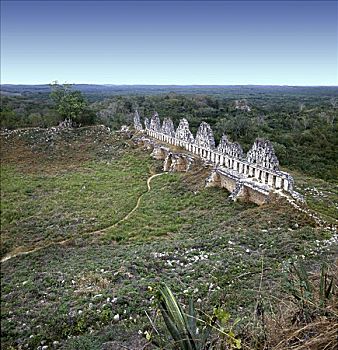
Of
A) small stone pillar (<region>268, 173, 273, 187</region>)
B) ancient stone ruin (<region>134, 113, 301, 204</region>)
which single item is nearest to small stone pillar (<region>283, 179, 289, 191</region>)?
ancient stone ruin (<region>134, 113, 301, 204</region>)

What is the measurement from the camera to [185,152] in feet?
99.0

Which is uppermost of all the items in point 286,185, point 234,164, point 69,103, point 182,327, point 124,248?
point 69,103

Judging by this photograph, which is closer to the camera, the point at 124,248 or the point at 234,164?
the point at 124,248

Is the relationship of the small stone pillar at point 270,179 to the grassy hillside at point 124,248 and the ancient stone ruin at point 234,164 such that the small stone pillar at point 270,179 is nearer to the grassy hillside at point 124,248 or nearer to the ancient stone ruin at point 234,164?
the ancient stone ruin at point 234,164

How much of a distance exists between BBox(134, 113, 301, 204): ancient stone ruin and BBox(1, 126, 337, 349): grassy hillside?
3.14ft

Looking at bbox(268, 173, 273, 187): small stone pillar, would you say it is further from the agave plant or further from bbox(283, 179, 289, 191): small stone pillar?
the agave plant

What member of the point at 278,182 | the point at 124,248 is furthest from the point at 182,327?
the point at 278,182

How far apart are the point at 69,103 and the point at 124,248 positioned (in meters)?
31.1

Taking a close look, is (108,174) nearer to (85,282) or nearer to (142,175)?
(142,175)

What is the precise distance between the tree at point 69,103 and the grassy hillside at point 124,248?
14.9 metres

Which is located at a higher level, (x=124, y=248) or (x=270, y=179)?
(x=270, y=179)

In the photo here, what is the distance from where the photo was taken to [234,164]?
2297 cm

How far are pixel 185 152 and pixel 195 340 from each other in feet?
88.8

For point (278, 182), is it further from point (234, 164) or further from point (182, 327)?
point (182, 327)
